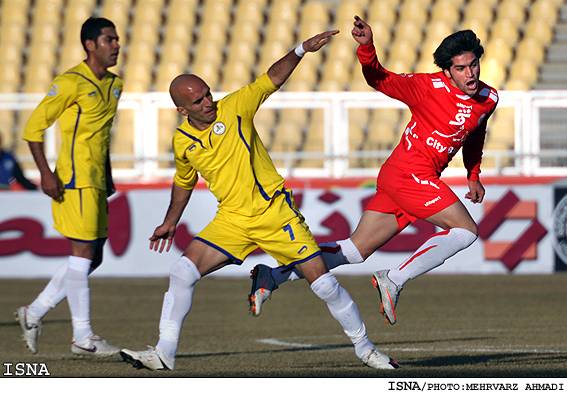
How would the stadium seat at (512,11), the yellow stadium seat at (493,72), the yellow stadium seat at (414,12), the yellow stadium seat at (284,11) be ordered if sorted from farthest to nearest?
1. the yellow stadium seat at (284,11)
2. the yellow stadium seat at (414,12)
3. the stadium seat at (512,11)
4. the yellow stadium seat at (493,72)

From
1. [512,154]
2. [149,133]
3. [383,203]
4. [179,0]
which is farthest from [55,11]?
[383,203]

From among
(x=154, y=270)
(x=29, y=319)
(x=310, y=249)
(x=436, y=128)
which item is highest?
(x=436, y=128)

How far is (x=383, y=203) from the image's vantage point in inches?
239

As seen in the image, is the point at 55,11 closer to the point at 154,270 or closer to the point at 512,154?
the point at 154,270

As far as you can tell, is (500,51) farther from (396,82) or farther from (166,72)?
(396,82)

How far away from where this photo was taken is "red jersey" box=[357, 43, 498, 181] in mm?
5680

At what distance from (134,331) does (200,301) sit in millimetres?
Result: 2282

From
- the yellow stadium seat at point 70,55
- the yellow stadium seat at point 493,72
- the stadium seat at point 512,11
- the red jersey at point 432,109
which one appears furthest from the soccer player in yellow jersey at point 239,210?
the stadium seat at point 512,11

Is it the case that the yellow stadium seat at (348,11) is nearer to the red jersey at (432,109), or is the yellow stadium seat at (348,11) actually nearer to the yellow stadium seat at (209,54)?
the yellow stadium seat at (209,54)

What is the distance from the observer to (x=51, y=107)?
605 cm

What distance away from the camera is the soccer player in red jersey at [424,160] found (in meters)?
5.56

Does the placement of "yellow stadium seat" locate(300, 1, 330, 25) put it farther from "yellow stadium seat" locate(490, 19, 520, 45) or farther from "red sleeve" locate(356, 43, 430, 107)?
"red sleeve" locate(356, 43, 430, 107)

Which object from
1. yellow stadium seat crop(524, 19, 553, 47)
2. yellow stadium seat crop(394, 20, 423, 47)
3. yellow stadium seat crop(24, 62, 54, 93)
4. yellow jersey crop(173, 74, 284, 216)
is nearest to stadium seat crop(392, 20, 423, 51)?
yellow stadium seat crop(394, 20, 423, 47)

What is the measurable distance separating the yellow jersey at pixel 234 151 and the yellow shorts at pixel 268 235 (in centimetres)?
6
